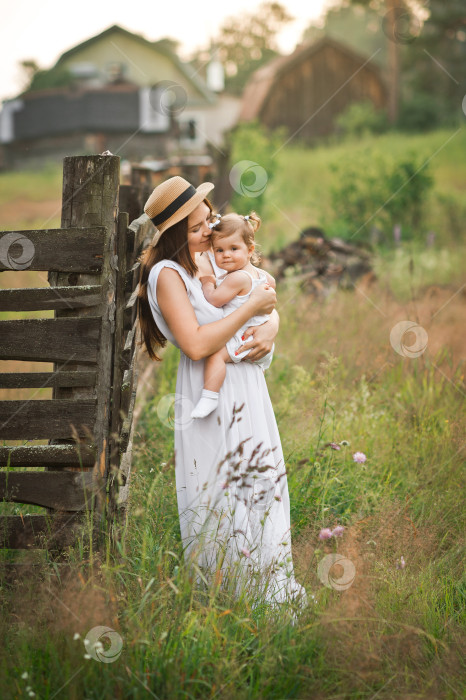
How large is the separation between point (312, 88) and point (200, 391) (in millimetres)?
35294

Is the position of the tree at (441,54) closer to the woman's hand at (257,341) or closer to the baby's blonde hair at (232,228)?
the baby's blonde hair at (232,228)

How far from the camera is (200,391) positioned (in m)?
3.13

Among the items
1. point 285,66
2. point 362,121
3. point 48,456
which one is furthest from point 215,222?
point 285,66

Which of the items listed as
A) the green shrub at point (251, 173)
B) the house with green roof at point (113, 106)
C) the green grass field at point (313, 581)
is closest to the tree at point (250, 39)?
the house with green roof at point (113, 106)

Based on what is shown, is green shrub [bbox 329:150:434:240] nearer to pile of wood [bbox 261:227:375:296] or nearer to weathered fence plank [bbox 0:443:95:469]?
pile of wood [bbox 261:227:375:296]

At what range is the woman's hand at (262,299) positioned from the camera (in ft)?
10.2

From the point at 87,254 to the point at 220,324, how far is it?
0.65 m

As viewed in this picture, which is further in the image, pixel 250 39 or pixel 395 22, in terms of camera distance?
pixel 250 39

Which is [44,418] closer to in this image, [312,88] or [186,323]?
[186,323]

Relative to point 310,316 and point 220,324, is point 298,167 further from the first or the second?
point 220,324

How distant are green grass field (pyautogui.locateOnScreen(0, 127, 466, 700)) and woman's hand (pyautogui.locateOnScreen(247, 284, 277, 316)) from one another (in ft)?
1.77

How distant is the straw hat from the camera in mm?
3016

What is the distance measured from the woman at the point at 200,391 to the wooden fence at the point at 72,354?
22 cm

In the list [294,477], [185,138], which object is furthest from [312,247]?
[185,138]
